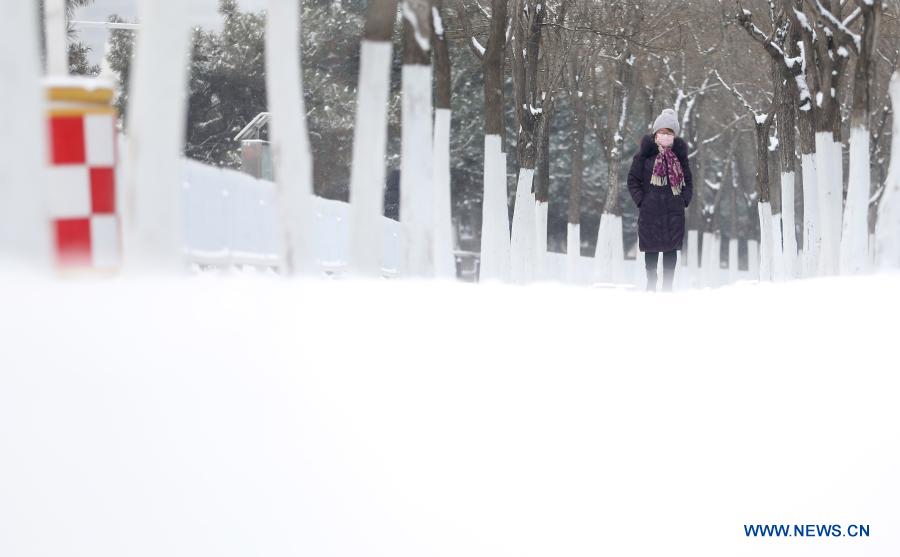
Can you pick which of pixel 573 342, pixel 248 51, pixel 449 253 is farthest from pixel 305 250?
pixel 248 51

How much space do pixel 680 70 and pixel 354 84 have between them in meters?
14.9

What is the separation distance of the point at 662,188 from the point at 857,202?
6.43 meters

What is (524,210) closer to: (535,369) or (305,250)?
(305,250)

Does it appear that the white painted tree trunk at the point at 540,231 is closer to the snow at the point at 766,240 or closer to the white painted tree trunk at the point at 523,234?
the white painted tree trunk at the point at 523,234

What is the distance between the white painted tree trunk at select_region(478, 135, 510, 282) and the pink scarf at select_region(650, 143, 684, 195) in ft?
26.1

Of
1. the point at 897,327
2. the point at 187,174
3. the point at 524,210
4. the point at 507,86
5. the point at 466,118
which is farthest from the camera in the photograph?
the point at 466,118

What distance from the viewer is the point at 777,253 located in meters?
32.8

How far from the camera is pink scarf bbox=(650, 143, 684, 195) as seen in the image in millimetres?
15734

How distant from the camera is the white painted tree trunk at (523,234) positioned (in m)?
27.5

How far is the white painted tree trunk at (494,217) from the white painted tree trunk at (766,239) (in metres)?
11.9

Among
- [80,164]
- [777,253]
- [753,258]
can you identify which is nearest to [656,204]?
[80,164]

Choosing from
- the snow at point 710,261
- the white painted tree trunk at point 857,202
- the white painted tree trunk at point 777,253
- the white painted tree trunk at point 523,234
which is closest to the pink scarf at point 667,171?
the white painted tree trunk at point 857,202

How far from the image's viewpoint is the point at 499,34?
80.4 feet

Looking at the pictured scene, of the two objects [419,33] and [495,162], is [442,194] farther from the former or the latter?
[495,162]
